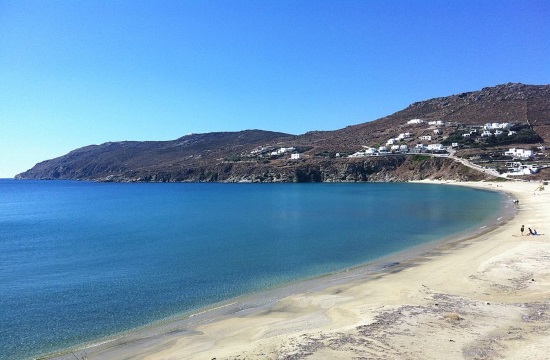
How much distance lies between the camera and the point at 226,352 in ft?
37.0

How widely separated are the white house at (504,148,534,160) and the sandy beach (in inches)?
3336

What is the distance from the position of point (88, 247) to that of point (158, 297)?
17280mm

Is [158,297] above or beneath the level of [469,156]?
beneath

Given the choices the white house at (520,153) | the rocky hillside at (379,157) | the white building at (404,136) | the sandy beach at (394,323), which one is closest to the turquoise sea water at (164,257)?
the sandy beach at (394,323)

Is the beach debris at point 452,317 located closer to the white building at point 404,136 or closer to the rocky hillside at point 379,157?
the rocky hillside at point 379,157

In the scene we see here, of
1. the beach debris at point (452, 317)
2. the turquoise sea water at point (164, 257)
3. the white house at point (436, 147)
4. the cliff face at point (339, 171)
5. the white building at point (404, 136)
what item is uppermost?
the white building at point (404, 136)

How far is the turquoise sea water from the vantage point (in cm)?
1570

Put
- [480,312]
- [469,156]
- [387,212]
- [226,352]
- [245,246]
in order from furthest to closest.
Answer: [469,156]
[387,212]
[245,246]
[480,312]
[226,352]

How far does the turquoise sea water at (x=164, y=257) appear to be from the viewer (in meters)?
15.7

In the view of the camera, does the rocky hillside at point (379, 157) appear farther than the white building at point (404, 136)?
No

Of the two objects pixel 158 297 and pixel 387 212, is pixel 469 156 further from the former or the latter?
pixel 158 297

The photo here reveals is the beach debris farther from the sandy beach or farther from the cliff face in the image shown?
the cliff face

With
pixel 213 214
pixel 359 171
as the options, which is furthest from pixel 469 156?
pixel 213 214

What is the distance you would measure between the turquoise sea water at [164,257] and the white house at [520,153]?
159 feet
